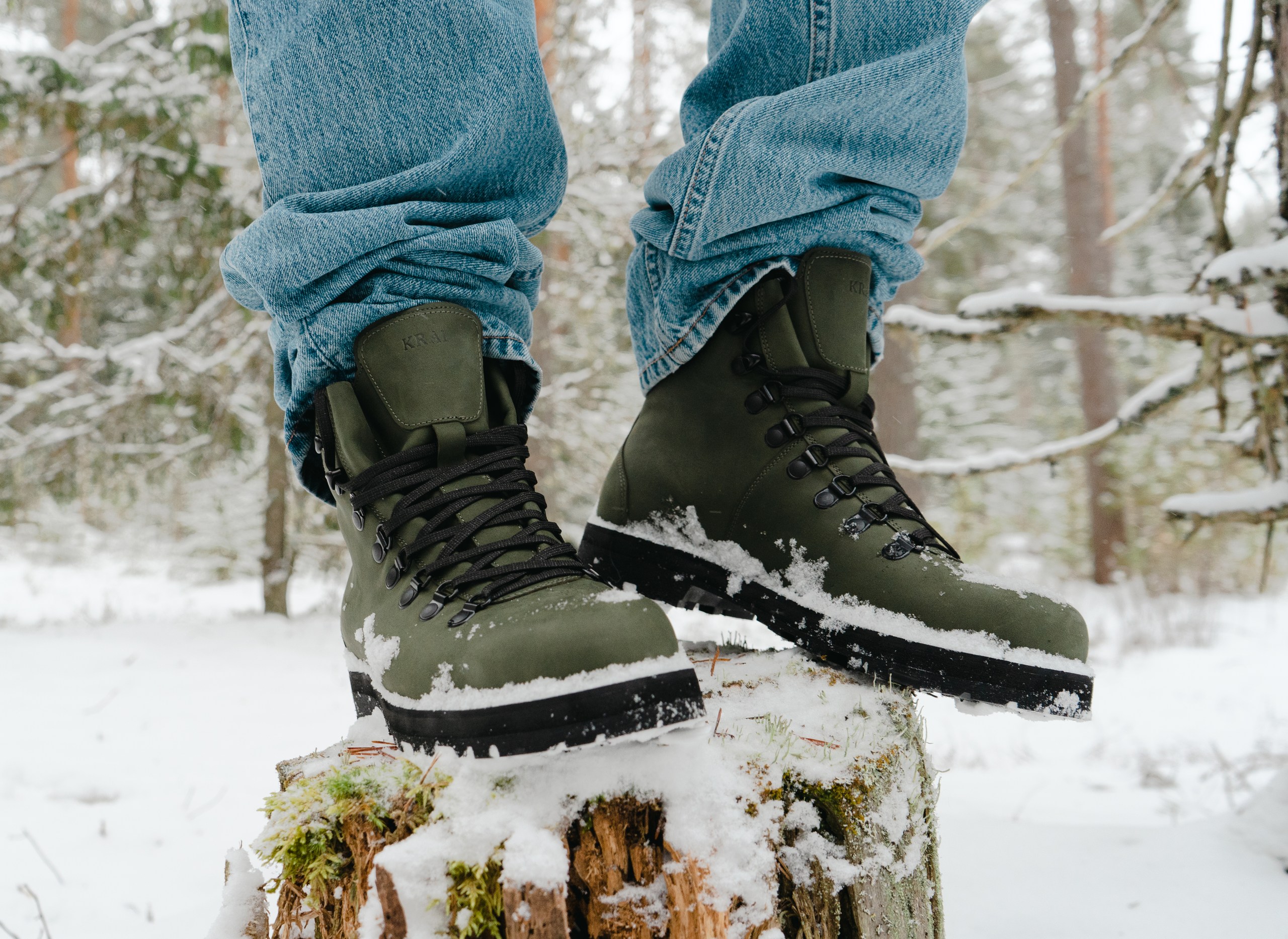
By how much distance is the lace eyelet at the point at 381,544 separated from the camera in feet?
3.44

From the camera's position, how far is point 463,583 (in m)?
0.96

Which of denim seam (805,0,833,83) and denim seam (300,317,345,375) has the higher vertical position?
denim seam (805,0,833,83)

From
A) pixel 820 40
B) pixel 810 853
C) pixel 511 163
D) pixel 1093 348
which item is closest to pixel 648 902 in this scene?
pixel 810 853

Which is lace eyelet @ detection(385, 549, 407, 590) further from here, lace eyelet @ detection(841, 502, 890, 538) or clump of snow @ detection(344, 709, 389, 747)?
lace eyelet @ detection(841, 502, 890, 538)

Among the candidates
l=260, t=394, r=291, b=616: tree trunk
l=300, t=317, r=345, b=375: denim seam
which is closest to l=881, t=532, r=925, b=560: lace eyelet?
l=300, t=317, r=345, b=375: denim seam

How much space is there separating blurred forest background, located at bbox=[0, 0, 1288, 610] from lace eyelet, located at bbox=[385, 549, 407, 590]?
164cm

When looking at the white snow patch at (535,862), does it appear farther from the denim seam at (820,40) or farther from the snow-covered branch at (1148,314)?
the snow-covered branch at (1148,314)

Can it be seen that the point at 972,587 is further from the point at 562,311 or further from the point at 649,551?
the point at 562,311

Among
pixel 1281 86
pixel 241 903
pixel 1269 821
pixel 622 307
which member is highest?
pixel 622 307

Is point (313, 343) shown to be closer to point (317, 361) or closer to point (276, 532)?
point (317, 361)

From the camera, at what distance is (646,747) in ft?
2.74

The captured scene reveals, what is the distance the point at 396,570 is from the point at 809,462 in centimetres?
60

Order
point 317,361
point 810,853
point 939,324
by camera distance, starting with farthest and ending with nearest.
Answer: point 939,324 → point 317,361 → point 810,853

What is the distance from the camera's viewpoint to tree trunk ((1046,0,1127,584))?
29.8ft
